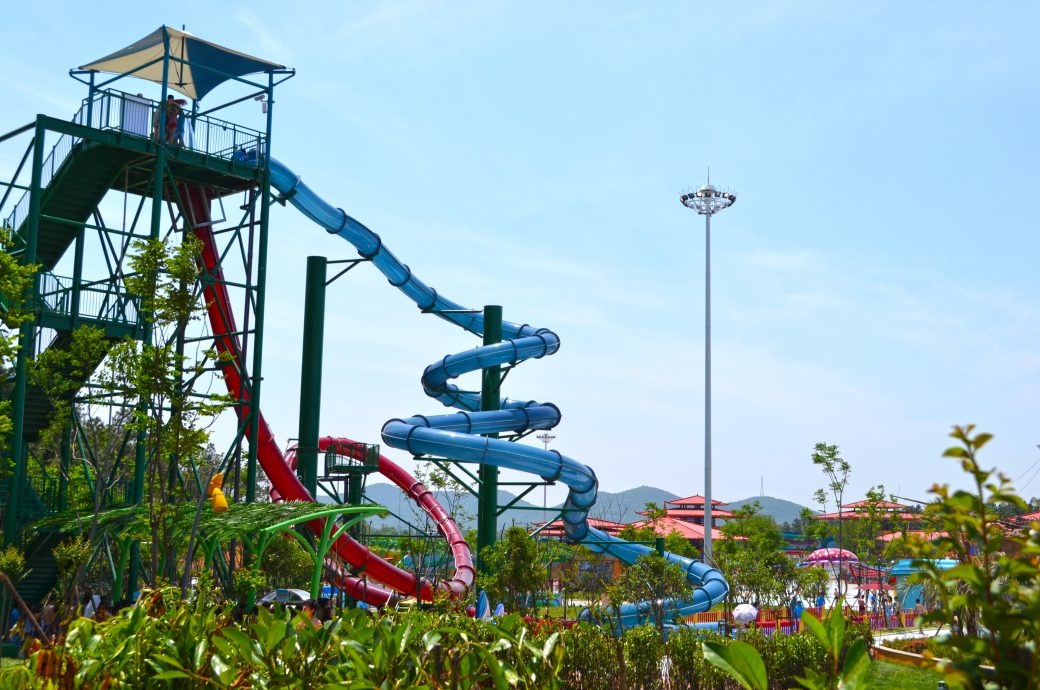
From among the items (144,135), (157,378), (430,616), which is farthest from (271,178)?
(430,616)

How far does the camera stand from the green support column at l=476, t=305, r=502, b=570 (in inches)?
1147

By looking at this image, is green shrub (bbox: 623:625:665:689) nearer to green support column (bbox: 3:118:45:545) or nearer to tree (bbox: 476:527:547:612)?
tree (bbox: 476:527:547:612)

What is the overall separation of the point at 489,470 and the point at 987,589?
27.9m

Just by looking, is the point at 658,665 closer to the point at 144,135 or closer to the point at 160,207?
the point at 160,207

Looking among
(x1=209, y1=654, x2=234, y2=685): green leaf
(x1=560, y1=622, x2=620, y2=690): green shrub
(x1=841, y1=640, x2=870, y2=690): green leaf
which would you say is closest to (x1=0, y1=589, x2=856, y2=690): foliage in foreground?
(x1=209, y1=654, x2=234, y2=685): green leaf

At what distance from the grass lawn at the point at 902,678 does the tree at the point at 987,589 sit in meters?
12.9

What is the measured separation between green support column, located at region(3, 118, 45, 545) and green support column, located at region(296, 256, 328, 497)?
8.06 meters

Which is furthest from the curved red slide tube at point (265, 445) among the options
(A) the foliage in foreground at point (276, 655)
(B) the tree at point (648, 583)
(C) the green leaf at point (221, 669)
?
(C) the green leaf at point (221, 669)

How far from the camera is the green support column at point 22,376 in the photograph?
63.4ft

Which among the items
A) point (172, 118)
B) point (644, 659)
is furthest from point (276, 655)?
point (172, 118)

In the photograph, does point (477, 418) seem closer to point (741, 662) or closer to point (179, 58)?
point (179, 58)

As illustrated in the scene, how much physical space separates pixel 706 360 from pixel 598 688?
2815 centimetres

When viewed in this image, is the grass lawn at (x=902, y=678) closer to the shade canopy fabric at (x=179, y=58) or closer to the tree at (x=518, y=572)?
the tree at (x=518, y=572)

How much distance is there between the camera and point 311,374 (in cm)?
2820
